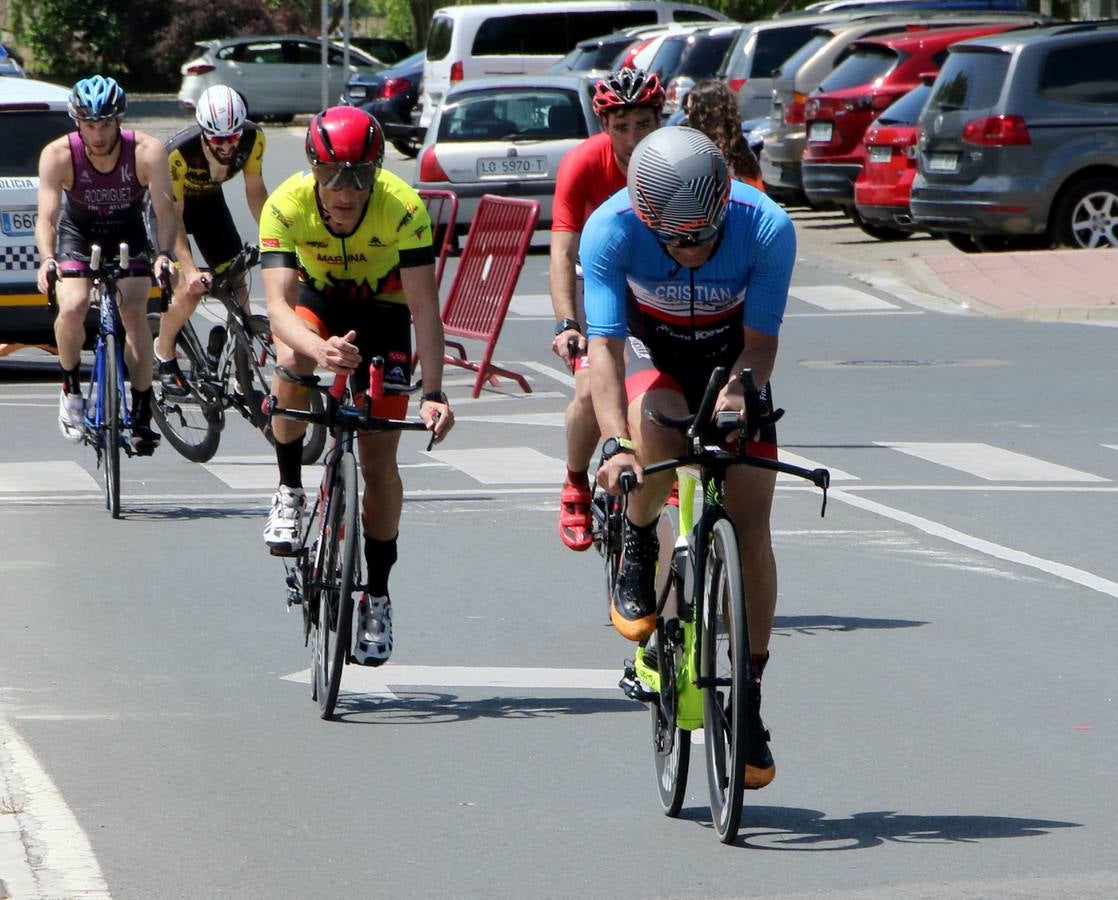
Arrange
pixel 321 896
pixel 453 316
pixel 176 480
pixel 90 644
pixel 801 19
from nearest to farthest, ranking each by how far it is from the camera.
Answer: pixel 321 896 < pixel 90 644 < pixel 176 480 < pixel 453 316 < pixel 801 19

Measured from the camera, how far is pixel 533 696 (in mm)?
7168

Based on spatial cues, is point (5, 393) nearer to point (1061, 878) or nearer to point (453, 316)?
point (453, 316)

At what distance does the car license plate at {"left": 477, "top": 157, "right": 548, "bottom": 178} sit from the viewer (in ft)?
74.5

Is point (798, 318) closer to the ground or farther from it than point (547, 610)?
closer to the ground

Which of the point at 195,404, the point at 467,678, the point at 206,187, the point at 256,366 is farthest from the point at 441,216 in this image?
the point at 467,678

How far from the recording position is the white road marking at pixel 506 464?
38.7 feet

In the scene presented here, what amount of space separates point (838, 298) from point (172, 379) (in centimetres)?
937

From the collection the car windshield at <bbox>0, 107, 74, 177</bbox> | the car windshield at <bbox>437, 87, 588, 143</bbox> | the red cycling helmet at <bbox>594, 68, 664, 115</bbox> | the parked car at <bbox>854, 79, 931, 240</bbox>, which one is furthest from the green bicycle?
the car windshield at <bbox>437, 87, 588, 143</bbox>

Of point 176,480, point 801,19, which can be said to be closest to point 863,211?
point 801,19

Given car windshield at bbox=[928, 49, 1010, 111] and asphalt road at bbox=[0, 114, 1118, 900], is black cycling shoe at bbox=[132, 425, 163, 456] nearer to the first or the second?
asphalt road at bbox=[0, 114, 1118, 900]

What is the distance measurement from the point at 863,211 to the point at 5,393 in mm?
10295

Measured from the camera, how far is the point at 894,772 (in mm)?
6180

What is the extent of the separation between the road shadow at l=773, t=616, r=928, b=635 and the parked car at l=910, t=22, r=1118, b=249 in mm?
12518

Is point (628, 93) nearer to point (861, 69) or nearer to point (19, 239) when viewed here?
point (19, 239)
